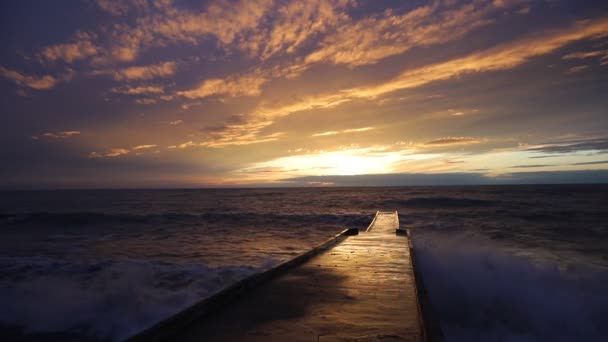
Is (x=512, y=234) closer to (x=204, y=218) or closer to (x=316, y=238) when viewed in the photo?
(x=316, y=238)

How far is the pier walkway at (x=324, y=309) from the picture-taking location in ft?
11.7

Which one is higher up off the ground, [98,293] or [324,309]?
[324,309]

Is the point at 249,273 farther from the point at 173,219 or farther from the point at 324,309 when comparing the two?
the point at 173,219

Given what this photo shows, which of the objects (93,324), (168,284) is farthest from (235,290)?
(168,284)

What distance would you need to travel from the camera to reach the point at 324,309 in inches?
172

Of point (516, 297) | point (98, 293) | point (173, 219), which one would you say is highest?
point (98, 293)

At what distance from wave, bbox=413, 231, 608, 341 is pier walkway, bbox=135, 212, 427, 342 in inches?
101

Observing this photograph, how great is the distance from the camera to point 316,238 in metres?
19.0

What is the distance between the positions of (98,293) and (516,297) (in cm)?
1209

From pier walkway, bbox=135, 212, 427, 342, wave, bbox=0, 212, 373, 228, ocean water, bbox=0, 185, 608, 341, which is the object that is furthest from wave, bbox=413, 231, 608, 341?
wave, bbox=0, 212, 373, 228

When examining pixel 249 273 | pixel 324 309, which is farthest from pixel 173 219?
pixel 324 309

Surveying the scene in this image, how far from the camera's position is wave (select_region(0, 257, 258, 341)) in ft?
24.6

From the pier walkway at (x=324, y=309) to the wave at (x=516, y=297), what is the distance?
2557 millimetres

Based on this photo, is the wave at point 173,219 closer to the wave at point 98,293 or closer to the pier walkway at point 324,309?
the wave at point 98,293
